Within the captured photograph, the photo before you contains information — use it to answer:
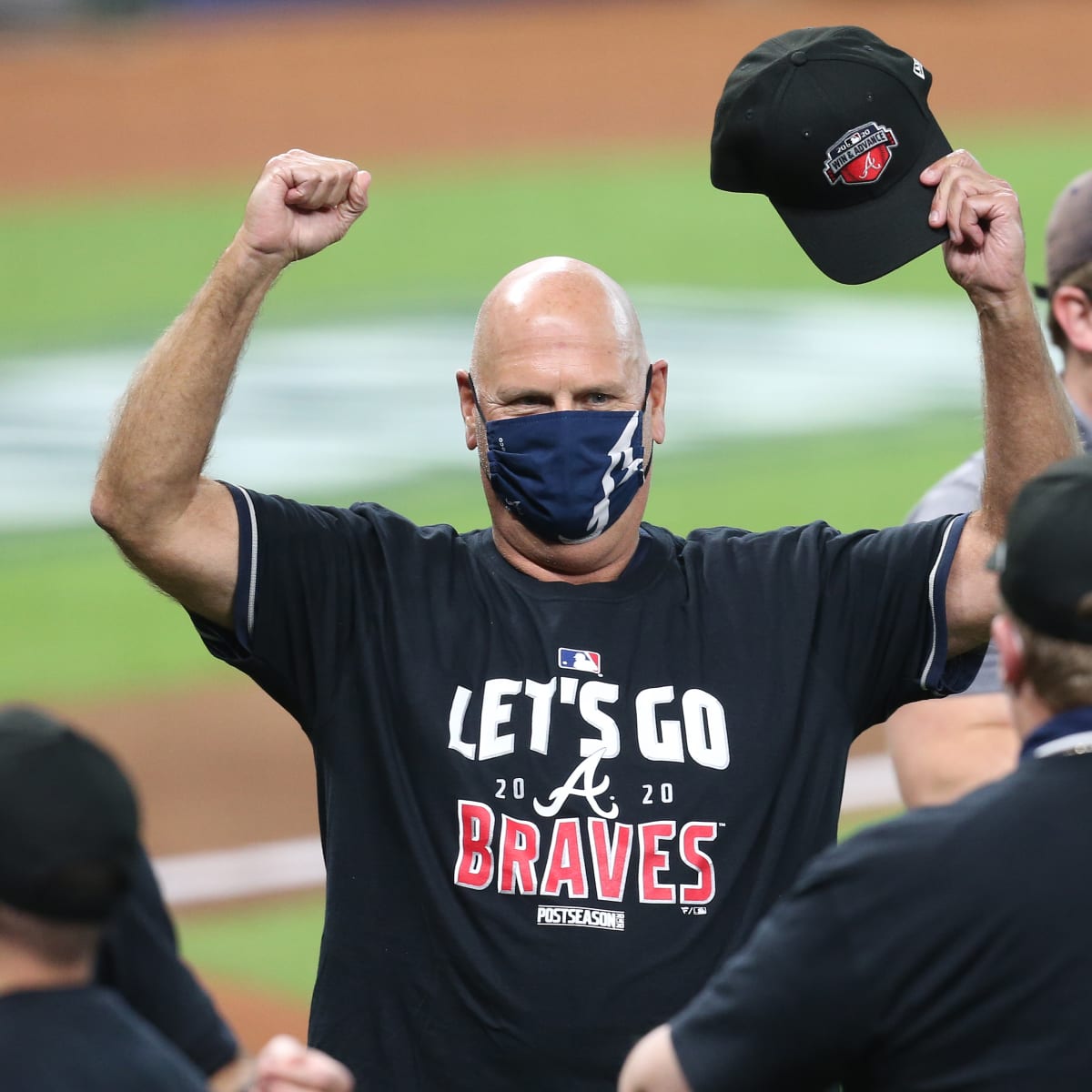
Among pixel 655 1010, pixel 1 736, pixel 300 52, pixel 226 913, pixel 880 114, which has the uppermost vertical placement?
pixel 300 52

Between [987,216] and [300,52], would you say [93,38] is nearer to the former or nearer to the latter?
[300,52]

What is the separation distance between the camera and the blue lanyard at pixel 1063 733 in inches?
90.5

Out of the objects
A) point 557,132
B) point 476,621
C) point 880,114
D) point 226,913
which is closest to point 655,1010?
point 476,621

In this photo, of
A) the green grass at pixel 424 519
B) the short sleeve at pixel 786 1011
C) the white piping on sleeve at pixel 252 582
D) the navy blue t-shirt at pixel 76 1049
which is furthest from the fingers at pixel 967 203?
the green grass at pixel 424 519

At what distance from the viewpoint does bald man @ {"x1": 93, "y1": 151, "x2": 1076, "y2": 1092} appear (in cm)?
316

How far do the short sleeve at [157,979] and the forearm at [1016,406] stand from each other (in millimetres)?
1566

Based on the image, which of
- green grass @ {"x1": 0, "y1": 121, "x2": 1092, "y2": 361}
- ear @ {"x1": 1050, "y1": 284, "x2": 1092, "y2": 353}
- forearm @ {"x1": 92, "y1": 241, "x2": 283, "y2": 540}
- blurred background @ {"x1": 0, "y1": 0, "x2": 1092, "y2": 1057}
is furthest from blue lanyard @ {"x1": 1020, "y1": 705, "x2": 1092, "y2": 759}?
green grass @ {"x1": 0, "y1": 121, "x2": 1092, "y2": 361}

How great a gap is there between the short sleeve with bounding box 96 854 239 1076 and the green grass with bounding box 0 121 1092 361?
32.3 ft

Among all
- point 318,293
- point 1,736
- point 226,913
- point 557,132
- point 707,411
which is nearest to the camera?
point 1,736

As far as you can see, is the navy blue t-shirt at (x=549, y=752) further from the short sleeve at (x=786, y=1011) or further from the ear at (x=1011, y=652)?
the ear at (x=1011, y=652)

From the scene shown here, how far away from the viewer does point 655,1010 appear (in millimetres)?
3104

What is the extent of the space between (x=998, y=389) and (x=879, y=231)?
36 centimetres

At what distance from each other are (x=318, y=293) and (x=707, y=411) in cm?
321

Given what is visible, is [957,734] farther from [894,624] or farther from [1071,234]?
[1071,234]
